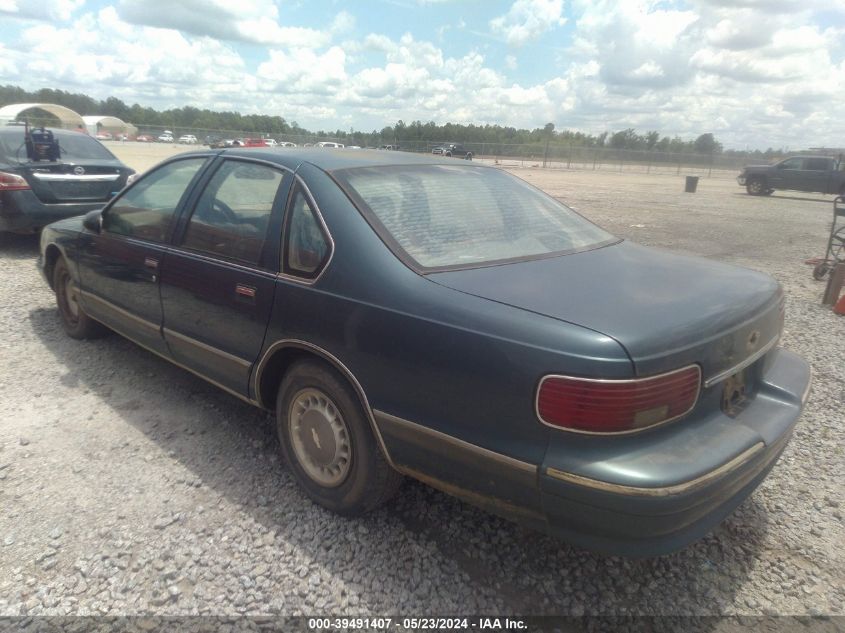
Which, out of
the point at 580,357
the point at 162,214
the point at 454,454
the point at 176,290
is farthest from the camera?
the point at 162,214

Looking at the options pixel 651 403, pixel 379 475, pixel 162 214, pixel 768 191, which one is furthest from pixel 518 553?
pixel 768 191

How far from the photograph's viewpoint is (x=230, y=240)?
10.1 feet

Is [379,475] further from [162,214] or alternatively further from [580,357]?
[162,214]

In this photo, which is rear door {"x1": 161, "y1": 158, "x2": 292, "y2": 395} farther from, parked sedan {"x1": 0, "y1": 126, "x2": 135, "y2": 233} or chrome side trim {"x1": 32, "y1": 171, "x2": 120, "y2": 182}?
chrome side trim {"x1": 32, "y1": 171, "x2": 120, "y2": 182}

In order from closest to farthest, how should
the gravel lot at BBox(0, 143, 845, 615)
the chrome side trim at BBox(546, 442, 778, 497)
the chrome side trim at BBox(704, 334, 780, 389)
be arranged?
the chrome side trim at BBox(546, 442, 778, 497) < the chrome side trim at BBox(704, 334, 780, 389) < the gravel lot at BBox(0, 143, 845, 615)

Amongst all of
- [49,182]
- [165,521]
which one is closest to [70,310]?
[165,521]

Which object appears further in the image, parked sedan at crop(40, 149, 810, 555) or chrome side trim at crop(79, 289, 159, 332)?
chrome side trim at crop(79, 289, 159, 332)

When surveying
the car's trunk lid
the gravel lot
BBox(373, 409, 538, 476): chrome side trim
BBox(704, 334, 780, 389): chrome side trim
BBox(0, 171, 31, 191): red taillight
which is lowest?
the gravel lot

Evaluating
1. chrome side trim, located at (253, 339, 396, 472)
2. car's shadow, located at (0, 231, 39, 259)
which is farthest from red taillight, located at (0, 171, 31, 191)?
chrome side trim, located at (253, 339, 396, 472)

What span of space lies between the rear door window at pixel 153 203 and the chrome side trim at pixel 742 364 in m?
2.95

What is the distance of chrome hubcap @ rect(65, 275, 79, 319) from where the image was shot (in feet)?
15.2

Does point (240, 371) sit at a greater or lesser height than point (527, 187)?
lesser

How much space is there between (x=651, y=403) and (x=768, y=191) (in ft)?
92.5

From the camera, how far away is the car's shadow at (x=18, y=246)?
765cm
